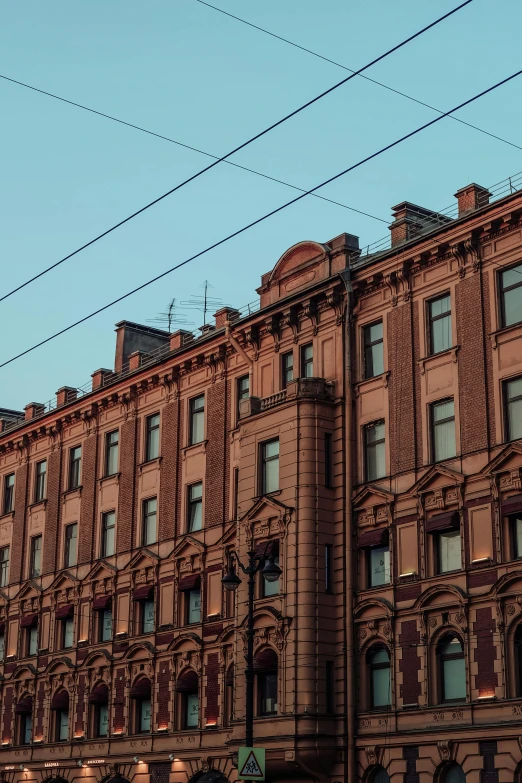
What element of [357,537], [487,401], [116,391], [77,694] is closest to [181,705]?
[77,694]

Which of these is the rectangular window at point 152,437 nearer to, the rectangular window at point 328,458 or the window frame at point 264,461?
the window frame at point 264,461

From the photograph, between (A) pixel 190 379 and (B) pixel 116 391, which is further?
(B) pixel 116 391

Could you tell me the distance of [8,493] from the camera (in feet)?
198

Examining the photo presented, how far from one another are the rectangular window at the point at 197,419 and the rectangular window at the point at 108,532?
5883mm

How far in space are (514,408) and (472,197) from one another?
7.20m

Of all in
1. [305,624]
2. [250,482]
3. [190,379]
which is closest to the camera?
[305,624]

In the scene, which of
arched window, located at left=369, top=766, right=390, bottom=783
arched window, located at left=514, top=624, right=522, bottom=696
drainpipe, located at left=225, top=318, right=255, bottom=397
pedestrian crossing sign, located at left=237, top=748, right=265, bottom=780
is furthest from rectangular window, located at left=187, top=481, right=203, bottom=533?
pedestrian crossing sign, located at left=237, top=748, right=265, bottom=780

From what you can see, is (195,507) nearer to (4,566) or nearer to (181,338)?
(181,338)

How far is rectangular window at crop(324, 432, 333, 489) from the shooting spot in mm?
41125

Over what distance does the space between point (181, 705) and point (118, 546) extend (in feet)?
25.4

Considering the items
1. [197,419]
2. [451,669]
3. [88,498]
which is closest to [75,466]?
[88,498]

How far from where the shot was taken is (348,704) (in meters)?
38.2

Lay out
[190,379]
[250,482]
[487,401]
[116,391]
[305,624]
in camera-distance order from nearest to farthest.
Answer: [487,401], [305,624], [250,482], [190,379], [116,391]

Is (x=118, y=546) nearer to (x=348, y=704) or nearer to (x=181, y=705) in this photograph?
(x=181, y=705)
